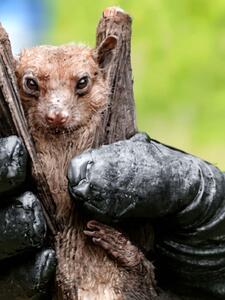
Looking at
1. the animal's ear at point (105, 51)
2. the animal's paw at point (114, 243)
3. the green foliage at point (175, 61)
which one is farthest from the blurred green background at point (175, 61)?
the animal's paw at point (114, 243)

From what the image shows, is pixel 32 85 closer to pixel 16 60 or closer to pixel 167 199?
pixel 16 60

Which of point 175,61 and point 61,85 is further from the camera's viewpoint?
point 175,61

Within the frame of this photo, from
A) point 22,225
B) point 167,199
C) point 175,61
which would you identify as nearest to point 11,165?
point 22,225

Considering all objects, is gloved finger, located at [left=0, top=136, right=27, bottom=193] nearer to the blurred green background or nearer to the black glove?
the black glove

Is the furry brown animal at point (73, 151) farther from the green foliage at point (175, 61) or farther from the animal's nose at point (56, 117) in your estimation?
the green foliage at point (175, 61)

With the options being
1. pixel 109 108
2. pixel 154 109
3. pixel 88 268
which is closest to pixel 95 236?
pixel 88 268

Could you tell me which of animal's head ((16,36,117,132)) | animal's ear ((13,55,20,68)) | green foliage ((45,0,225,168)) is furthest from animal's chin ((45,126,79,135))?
green foliage ((45,0,225,168))
